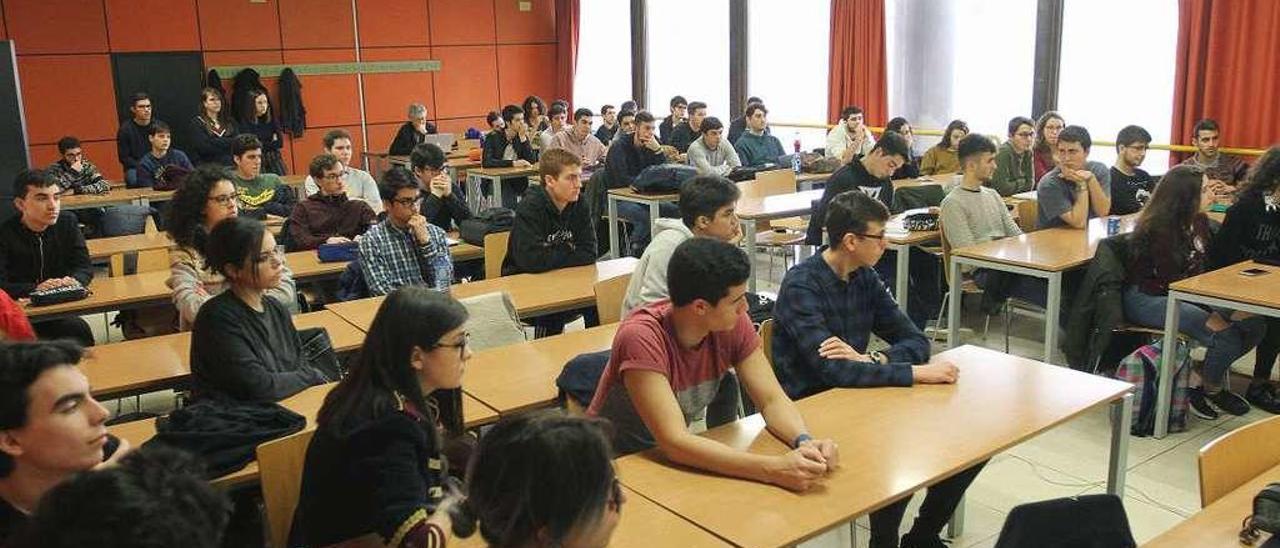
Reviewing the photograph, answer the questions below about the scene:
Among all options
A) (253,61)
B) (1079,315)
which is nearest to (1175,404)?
(1079,315)

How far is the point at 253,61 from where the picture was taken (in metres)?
12.1

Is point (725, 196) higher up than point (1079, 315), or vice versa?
point (725, 196)

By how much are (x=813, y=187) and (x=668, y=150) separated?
149 cm

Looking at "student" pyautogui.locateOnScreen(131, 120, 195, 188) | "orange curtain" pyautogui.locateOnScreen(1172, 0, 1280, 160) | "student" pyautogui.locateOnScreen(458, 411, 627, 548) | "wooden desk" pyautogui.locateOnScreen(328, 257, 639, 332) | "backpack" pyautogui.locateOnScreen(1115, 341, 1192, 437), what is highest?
"orange curtain" pyautogui.locateOnScreen(1172, 0, 1280, 160)

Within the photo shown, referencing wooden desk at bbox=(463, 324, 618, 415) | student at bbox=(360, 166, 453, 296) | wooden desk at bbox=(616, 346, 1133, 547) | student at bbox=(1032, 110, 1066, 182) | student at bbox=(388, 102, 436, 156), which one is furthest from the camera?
student at bbox=(388, 102, 436, 156)

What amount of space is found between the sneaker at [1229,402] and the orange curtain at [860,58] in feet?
17.8

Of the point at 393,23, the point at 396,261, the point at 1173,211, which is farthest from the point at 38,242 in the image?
the point at 393,23

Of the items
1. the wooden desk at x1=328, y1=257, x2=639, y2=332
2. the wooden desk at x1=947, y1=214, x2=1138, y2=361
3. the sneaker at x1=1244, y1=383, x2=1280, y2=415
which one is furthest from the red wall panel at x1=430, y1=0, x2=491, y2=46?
the sneaker at x1=1244, y1=383, x2=1280, y2=415

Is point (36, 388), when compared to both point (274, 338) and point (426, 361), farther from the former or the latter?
point (274, 338)

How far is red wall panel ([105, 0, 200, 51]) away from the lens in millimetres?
11258

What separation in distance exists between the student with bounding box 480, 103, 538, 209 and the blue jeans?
611 cm

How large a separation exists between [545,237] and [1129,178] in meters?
3.89

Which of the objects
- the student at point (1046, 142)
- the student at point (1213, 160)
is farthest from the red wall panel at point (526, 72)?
the student at point (1213, 160)

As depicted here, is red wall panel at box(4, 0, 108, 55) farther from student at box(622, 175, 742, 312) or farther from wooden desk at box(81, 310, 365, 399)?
student at box(622, 175, 742, 312)
